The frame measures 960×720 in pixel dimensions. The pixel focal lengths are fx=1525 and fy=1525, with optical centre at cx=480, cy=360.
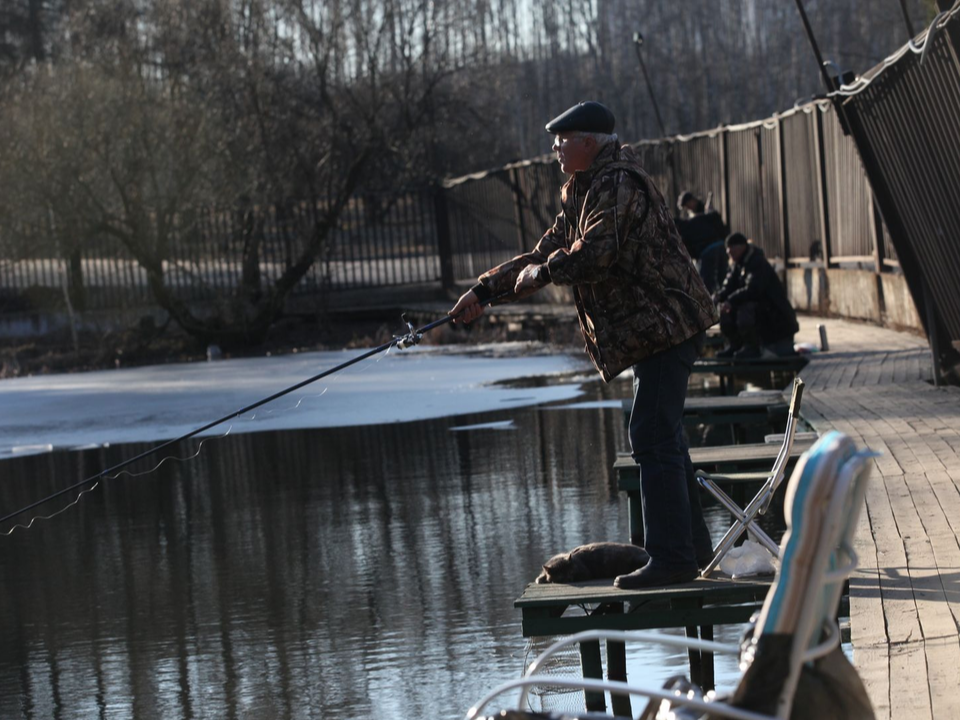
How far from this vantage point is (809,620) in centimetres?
283

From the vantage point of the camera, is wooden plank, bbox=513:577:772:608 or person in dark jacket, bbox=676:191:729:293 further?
person in dark jacket, bbox=676:191:729:293

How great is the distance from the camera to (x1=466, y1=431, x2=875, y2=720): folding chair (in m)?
2.77

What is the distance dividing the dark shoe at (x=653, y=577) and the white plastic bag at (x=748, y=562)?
0.23m

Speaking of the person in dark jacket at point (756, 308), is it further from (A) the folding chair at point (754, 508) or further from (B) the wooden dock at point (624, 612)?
(B) the wooden dock at point (624, 612)

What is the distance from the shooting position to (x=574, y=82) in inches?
2766

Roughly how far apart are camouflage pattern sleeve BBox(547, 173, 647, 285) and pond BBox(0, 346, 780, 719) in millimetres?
1637

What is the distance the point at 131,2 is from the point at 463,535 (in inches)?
887

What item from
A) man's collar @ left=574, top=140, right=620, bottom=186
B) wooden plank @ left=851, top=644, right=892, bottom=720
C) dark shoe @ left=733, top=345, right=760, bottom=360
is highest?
man's collar @ left=574, top=140, right=620, bottom=186

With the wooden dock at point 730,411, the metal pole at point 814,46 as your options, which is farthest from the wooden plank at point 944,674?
the metal pole at point 814,46

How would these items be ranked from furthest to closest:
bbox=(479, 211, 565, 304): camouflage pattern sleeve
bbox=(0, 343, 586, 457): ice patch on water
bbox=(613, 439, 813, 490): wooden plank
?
bbox=(0, 343, 586, 457): ice patch on water, bbox=(613, 439, 813, 490): wooden plank, bbox=(479, 211, 565, 304): camouflage pattern sleeve

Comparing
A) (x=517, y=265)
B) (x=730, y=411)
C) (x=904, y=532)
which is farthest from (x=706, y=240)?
(x=517, y=265)

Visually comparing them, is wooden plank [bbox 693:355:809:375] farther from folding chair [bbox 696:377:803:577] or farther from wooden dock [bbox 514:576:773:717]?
wooden dock [bbox 514:576:773:717]

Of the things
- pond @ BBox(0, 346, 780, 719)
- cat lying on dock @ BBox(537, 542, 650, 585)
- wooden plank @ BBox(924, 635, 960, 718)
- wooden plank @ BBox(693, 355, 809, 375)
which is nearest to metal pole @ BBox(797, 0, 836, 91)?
wooden plank @ BBox(693, 355, 809, 375)

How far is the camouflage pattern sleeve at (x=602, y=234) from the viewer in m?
5.17
